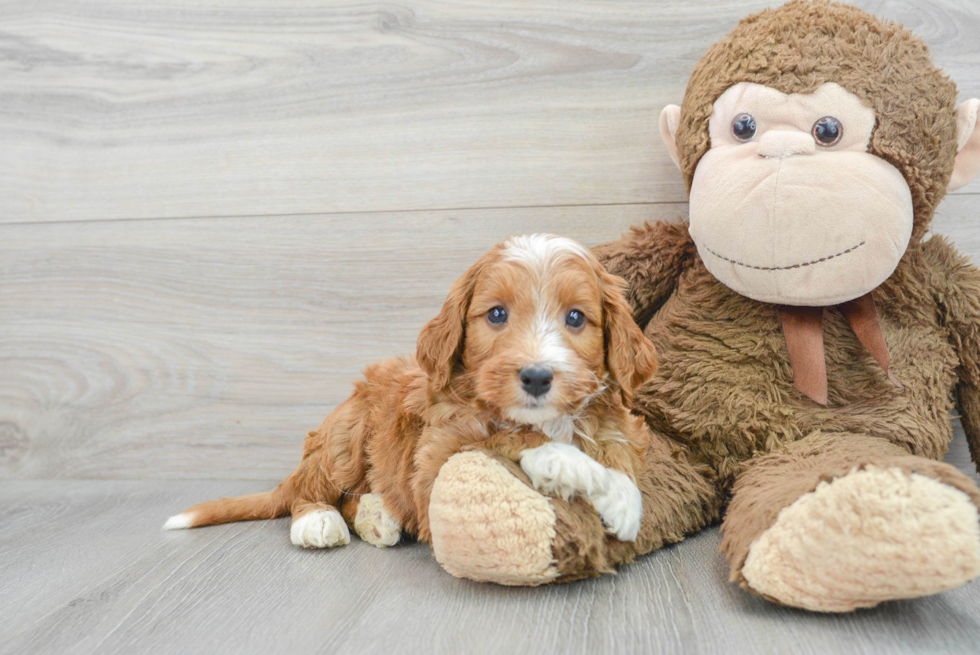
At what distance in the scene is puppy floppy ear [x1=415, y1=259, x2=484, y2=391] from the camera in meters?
1.37

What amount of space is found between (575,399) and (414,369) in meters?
0.49

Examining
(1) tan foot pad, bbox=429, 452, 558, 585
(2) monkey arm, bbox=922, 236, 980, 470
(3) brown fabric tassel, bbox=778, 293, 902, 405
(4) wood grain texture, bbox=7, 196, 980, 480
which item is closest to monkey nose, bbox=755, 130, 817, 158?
(3) brown fabric tassel, bbox=778, 293, 902, 405

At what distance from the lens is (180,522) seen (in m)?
1.78

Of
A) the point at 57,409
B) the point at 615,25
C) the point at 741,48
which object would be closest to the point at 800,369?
the point at 741,48

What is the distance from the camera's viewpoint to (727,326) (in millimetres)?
1632

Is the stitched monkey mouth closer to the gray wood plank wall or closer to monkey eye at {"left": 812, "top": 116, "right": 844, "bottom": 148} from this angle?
monkey eye at {"left": 812, "top": 116, "right": 844, "bottom": 148}

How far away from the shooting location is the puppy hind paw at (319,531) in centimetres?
159

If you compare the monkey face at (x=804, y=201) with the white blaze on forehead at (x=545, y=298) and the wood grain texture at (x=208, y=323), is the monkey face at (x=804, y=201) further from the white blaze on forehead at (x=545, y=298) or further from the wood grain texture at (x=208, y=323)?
the wood grain texture at (x=208, y=323)

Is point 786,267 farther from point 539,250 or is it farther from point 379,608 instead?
point 379,608

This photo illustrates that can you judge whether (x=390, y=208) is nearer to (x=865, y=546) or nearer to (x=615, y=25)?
(x=615, y=25)

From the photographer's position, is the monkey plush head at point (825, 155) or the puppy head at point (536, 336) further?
the monkey plush head at point (825, 155)

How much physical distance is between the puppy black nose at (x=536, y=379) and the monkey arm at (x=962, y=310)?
3.19 ft

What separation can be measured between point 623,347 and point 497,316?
0.24 metres

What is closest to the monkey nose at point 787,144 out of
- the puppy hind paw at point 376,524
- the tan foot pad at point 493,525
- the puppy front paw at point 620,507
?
the puppy front paw at point 620,507
